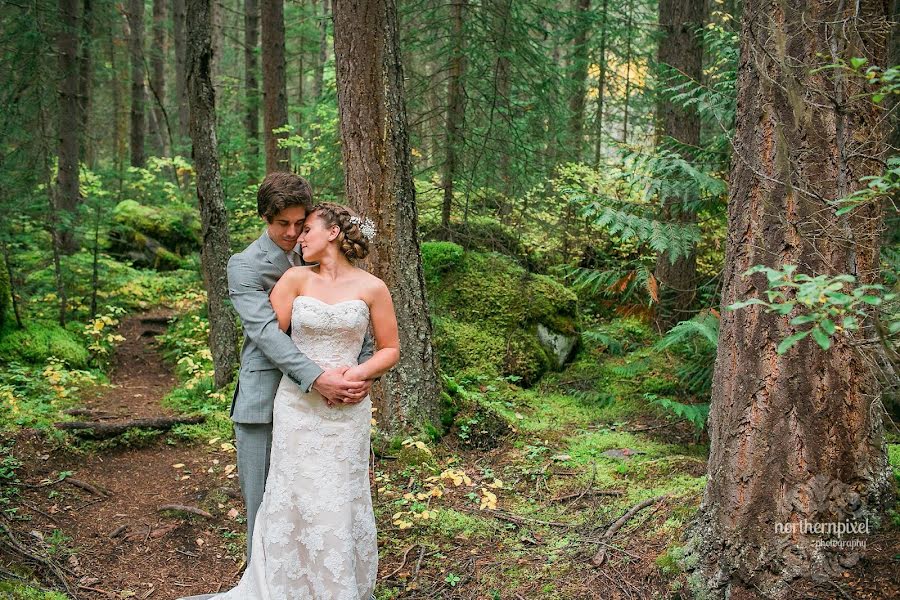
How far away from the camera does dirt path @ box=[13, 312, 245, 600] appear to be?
14.1 feet

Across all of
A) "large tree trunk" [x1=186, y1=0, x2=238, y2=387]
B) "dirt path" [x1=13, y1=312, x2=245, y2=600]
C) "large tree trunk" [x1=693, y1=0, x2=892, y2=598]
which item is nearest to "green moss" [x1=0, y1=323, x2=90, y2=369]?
"dirt path" [x1=13, y1=312, x2=245, y2=600]

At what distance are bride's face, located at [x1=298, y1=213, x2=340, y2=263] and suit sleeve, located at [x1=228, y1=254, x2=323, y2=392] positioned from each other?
0.34m

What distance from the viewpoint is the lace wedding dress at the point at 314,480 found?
3510 mm

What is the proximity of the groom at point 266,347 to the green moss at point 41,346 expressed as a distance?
20.0 feet

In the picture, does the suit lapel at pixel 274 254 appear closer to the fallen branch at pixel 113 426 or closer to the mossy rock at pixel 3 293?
the fallen branch at pixel 113 426

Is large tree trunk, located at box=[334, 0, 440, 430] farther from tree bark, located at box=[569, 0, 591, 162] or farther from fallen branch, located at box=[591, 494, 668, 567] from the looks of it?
tree bark, located at box=[569, 0, 591, 162]

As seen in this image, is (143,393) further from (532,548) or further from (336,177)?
(532,548)

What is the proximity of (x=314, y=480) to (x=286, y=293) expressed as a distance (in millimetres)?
1023

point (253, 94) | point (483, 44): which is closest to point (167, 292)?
point (253, 94)

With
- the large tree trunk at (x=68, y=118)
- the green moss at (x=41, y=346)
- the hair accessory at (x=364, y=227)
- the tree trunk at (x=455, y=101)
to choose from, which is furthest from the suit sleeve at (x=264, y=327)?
the large tree trunk at (x=68, y=118)

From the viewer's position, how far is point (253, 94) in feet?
53.4

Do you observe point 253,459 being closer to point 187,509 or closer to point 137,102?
→ point 187,509

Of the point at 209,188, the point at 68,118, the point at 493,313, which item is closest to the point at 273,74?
the point at 68,118

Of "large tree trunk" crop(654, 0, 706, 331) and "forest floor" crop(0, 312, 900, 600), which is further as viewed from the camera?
"large tree trunk" crop(654, 0, 706, 331)
